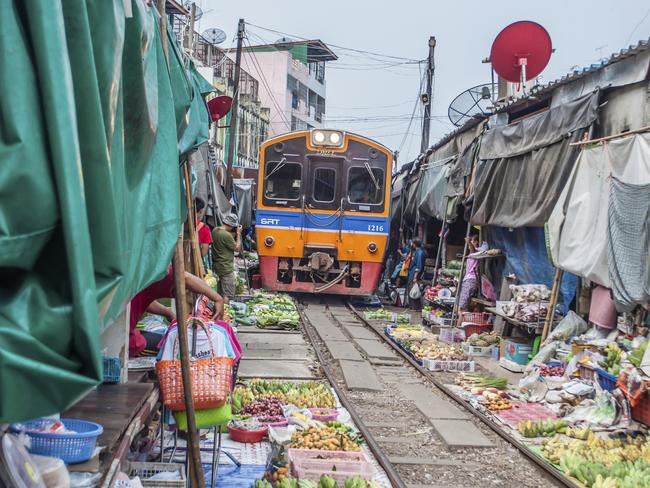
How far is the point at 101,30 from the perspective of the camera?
2.07 metres

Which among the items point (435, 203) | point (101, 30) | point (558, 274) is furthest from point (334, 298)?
point (101, 30)

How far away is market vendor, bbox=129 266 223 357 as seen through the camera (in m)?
4.58

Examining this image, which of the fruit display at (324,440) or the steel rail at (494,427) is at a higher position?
the fruit display at (324,440)

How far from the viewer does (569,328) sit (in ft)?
28.4

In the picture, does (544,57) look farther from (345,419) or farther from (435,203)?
(345,419)

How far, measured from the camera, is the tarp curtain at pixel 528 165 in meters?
8.93

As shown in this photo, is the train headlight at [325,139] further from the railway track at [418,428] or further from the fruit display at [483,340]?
the fruit display at [483,340]

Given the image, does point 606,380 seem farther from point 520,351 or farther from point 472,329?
point 472,329

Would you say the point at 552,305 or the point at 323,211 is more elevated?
the point at 323,211

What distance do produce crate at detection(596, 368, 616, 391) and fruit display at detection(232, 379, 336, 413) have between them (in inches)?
105

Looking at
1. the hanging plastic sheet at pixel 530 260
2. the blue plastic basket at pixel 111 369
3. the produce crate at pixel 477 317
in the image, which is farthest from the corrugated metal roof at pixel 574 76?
the blue plastic basket at pixel 111 369

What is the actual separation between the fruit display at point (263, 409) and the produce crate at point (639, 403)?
10.1 ft

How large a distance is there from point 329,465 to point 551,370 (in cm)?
414

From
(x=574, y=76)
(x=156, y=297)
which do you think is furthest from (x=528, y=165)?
(x=156, y=297)
